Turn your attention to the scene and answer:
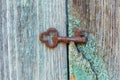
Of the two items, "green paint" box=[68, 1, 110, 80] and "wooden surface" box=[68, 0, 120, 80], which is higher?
"wooden surface" box=[68, 0, 120, 80]

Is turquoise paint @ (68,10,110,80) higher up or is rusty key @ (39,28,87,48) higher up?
rusty key @ (39,28,87,48)

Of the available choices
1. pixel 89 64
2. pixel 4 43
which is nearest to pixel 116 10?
pixel 89 64

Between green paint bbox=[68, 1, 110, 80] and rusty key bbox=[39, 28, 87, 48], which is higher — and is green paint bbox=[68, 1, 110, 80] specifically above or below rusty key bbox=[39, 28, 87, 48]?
below

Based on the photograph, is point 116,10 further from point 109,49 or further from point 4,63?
point 4,63

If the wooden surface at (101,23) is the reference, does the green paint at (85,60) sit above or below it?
below
